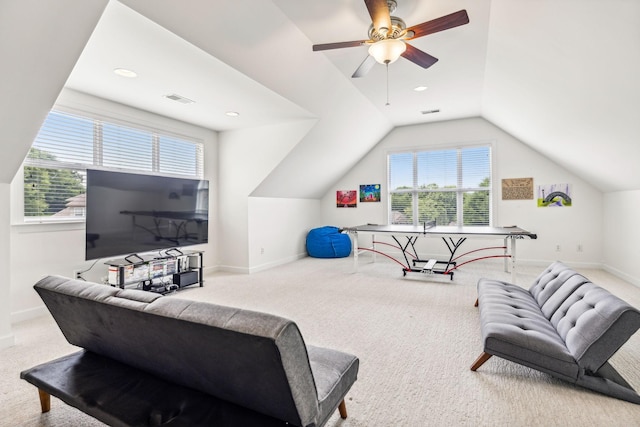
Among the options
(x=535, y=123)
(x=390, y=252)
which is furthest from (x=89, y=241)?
(x=535, y=123)

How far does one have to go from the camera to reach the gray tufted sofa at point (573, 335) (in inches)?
70.6

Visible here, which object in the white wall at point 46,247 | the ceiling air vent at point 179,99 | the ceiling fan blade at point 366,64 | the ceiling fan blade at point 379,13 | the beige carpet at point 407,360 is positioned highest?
the ceiling fan blade at point 379,13

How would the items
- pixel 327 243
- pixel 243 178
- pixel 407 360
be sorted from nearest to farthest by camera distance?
pixel 407 360 → pixel 243 178 → pixel 327 243

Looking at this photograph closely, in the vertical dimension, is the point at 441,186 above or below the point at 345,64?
below

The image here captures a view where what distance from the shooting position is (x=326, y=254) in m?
6.68

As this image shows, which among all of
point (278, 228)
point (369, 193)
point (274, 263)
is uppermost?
point (369, 193)

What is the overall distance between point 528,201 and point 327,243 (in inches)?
155

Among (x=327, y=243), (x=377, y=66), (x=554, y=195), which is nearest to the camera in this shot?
(x=377, y=66)

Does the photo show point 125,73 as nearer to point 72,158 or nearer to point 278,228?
point 72,158

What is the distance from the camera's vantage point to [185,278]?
4309 mm

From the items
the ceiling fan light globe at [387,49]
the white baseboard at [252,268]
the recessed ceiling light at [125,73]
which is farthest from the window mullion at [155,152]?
the ceiling fan light globe at [387,49]

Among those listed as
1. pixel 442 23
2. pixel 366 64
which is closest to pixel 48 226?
pixel 366 64

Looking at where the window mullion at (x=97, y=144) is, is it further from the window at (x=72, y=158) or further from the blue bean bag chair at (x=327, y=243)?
the blue bean bag chair at (x=327, y=243)

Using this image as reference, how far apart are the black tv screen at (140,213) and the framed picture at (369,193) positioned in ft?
11.9
